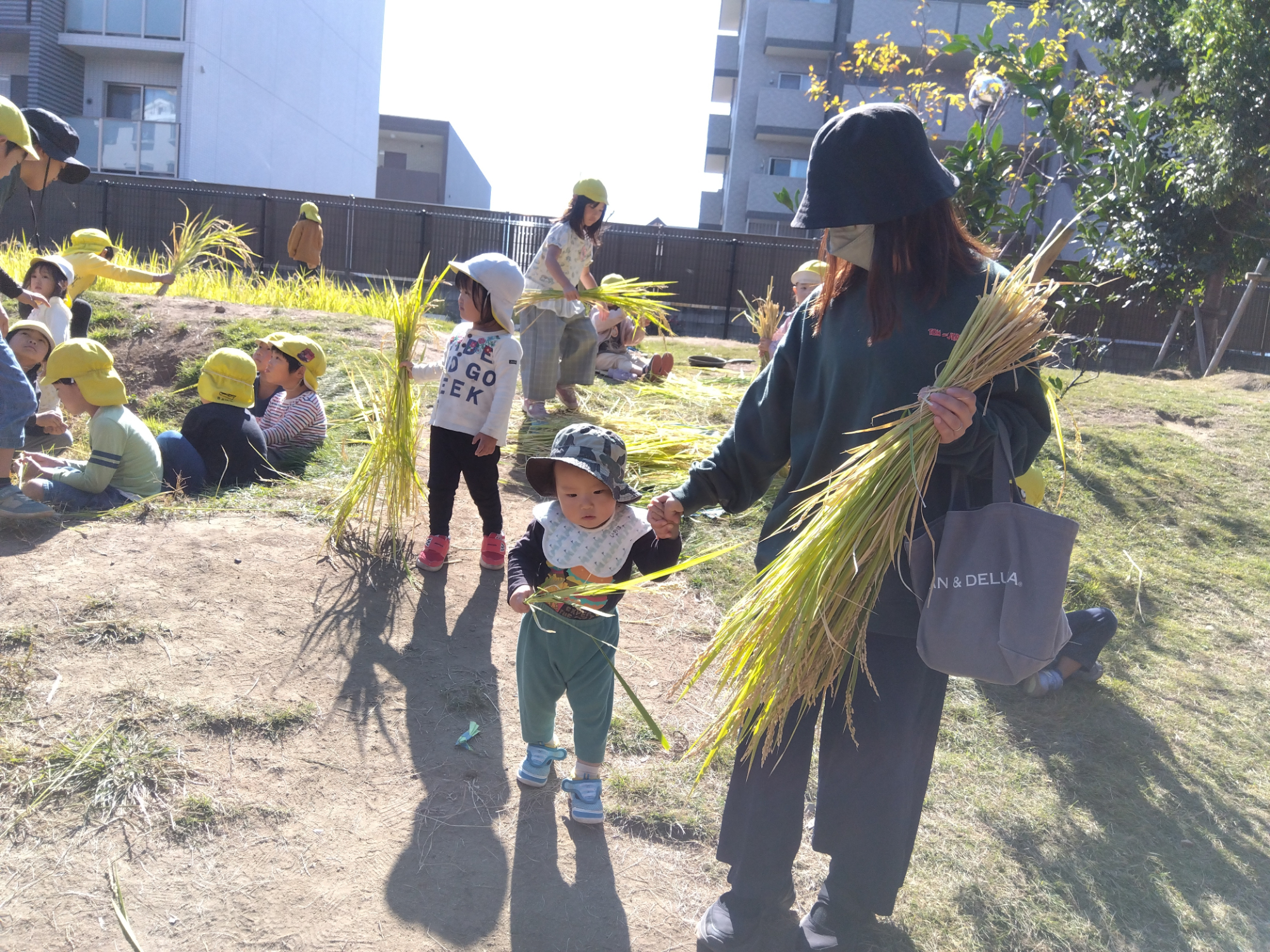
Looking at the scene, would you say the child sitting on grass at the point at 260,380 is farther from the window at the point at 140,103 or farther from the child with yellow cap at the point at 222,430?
the window at the point at 140,103

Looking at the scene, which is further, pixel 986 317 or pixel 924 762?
pixel 924 762

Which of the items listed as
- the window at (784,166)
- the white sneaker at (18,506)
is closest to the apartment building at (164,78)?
the window at (784,166)

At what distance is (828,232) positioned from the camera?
203cm

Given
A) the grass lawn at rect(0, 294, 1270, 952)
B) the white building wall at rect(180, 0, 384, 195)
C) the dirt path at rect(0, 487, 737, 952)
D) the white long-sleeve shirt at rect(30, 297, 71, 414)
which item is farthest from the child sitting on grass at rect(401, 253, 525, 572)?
the white building wall at rect(180, 0, 384, 195)

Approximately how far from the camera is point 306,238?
1100cm

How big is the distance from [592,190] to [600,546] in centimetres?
364

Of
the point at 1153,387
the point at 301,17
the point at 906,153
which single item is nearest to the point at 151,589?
the point at 906,153

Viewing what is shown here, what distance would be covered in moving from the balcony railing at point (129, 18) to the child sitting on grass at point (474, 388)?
58.8ft

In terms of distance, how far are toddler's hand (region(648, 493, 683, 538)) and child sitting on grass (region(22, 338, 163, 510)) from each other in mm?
2927

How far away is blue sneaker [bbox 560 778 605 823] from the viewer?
258 cm

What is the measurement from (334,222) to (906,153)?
14.5 m

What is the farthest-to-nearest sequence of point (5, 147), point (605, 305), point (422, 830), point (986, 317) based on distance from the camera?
point (605, 305)
point (5, 147)
point (422, 830)
point (986, 317)

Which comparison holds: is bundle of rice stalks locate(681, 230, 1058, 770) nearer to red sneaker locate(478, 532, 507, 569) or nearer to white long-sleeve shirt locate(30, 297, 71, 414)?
red sneaker locate(478, 532, 507, 569)

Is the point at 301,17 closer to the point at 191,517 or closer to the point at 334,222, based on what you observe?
the point at 334,222
